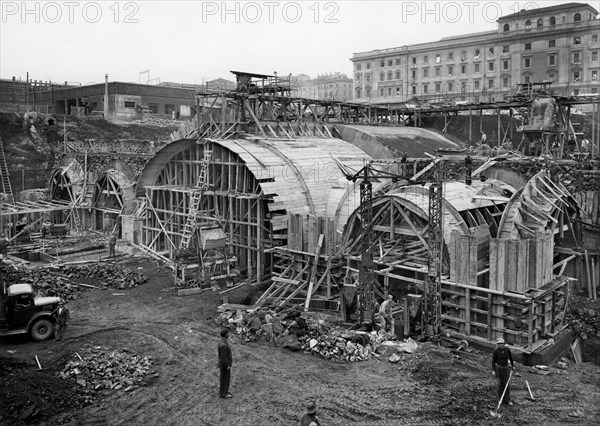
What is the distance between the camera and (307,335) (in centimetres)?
1784

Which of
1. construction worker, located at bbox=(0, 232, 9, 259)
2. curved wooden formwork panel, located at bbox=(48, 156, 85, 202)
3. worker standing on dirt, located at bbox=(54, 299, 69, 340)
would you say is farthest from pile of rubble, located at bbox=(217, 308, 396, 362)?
curved wooden formwork panel, located at bbox=(48, 156, 85, 202)

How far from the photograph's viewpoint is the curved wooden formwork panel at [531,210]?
65.3ft

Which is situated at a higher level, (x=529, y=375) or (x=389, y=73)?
Result: (x=389, y=73)

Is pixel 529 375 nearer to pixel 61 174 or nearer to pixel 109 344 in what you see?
pixel 109 344

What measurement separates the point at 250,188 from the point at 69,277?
9730 millimetres

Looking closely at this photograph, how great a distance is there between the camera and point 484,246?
19.7 metres

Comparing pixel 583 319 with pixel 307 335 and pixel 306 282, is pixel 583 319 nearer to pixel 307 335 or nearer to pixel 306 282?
pixel 306 282

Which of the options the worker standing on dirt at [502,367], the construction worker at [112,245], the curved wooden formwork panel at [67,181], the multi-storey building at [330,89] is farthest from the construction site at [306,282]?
the multi-storey building at [330,89]

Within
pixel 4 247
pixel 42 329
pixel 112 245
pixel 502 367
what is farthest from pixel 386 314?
pixel 4 247

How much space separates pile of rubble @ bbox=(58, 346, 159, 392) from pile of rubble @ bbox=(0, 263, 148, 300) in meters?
8.55

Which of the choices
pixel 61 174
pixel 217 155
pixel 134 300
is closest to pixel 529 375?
pixel 134 300

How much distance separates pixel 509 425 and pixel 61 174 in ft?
128

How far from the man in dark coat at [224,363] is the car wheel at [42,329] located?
25.9 ft

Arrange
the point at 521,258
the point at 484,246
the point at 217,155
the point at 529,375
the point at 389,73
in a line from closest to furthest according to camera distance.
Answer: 1. the point at 529,375
2. the point at 521,258
3. the point at 484,246
4. the point at 217,155
5. the point at 389,73
